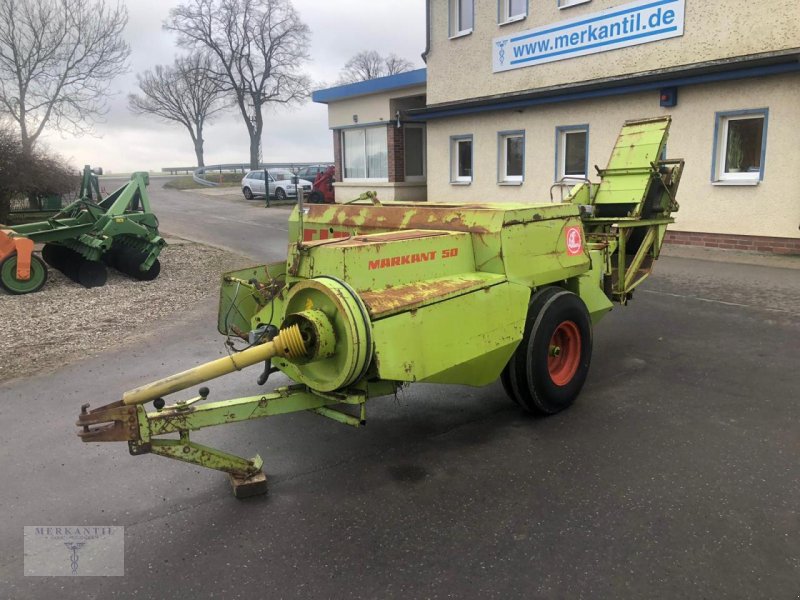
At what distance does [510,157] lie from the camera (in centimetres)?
1562

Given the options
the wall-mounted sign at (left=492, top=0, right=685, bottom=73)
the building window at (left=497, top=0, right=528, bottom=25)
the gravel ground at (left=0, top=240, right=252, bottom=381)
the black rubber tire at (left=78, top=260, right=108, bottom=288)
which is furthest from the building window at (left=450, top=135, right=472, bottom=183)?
the black rubber tire at (left=78, top=260, right=108, bottom=288)

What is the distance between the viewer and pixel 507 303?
408 cm

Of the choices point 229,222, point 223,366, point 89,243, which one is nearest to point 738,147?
point 89,243

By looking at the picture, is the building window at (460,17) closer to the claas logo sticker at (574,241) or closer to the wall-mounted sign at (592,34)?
the wall-mounted sign at (592,34)

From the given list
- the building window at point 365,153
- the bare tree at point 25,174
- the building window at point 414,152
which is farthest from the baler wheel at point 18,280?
the building window at point 414,152

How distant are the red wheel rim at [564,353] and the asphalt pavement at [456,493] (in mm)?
309

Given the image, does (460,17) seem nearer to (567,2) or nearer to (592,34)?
(567,2)

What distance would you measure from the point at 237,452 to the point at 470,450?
4.89 feet

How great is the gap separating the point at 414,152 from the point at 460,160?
3.99m

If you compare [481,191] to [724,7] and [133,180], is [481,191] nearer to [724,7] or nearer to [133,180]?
[724,7]

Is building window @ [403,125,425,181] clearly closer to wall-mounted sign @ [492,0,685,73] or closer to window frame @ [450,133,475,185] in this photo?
window frame @ [450,133,475,185]

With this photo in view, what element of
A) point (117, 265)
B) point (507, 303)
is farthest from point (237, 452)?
point (117, 265)

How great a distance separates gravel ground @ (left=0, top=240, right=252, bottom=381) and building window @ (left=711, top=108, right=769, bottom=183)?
857 cm

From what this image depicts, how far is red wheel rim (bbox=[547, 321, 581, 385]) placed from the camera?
474 cm
